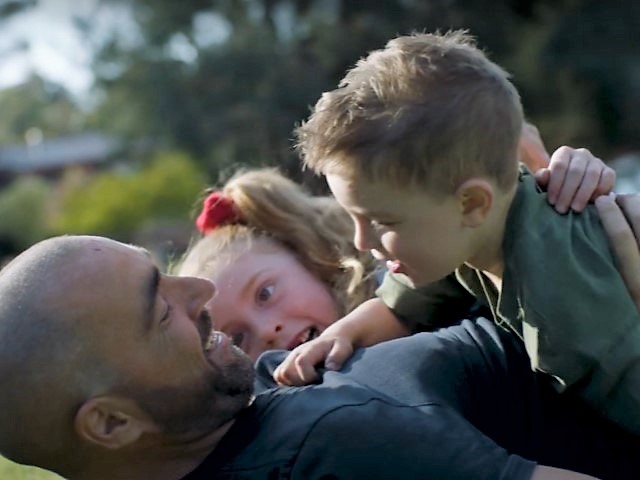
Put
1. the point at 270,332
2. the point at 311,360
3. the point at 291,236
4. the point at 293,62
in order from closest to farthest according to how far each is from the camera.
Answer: the point at 311,360
the point at 270,332
the point at 291,236
the point at 293,62

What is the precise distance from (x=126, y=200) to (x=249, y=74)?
5564 millimetres

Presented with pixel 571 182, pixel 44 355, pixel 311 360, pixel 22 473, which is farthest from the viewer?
pixel 22 473

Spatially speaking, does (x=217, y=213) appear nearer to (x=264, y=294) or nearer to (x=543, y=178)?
(x=264, y=294)

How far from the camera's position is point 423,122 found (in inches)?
85.5

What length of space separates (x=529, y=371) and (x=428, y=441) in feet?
1.37

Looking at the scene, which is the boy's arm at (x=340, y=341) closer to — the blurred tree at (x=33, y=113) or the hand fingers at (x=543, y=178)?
the hand fingers at (x=543, y=178)

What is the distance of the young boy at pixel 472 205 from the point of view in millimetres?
2176

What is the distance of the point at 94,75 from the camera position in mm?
18250

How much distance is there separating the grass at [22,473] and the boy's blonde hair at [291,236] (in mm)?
753

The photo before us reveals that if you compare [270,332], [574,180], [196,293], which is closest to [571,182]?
[574,180]

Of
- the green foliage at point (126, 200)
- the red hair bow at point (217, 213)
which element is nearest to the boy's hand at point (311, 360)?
the red hair bow at point (217, 213)

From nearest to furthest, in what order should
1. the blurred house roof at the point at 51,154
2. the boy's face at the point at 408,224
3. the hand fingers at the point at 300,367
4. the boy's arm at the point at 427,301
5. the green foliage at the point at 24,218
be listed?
1. the boy's face at the point at 408,224
2. the hand fingers at the point at 300,367
3. the boy's arm at the point at 427,301
4. the green foliage at the point at 24,218
5. the blurred house roof at the point at 51,154

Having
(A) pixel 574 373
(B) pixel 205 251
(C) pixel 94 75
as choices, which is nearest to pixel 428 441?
(A) pixel 574 373

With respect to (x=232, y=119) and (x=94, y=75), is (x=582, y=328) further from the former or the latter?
(x=94, y=75)
